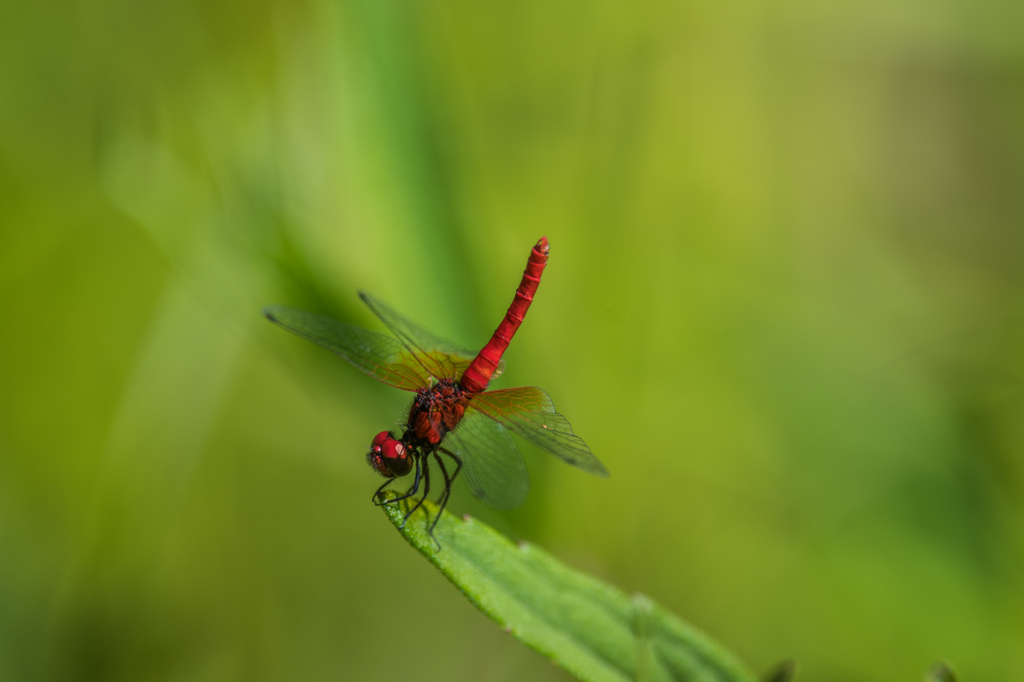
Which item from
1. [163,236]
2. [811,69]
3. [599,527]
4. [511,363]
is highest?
[811,69]

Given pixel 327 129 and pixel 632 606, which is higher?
pixel 327 129

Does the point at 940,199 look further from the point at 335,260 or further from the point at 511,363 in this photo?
the point at 335,260

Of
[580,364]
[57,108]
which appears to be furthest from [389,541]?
[57,108]

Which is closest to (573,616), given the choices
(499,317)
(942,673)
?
(942,673)

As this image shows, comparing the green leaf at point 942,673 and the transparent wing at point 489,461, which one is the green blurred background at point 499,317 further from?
the green leaf at point 942,673

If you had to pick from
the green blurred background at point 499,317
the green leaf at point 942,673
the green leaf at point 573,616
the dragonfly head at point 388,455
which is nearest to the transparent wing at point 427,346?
the green blurred background at point 499,317
